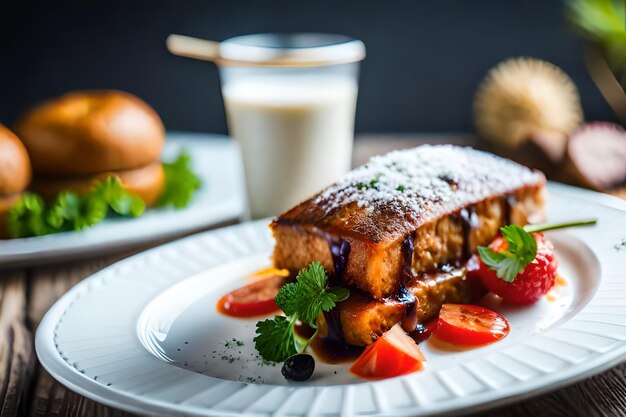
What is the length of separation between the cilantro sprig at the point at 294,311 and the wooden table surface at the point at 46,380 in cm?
48

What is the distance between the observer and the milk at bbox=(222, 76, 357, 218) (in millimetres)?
3998

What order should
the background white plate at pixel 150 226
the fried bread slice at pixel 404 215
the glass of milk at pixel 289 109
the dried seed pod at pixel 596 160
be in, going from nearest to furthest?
the fried bread slice at pixel 404 215
the background white plate at pixel 150 226
the glass of milk at pixel 289 109
the dried seed pod at pixel 596 160

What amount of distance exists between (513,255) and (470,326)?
15.1 inches

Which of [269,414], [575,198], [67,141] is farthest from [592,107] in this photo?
[269,414]

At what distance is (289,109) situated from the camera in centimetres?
399

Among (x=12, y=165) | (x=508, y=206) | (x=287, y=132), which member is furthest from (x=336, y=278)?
(x=12, y=165)

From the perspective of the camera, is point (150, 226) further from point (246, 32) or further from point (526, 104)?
point (246, 32)

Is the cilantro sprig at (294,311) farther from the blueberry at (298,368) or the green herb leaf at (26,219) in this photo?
the green herb leaf at (26,219)

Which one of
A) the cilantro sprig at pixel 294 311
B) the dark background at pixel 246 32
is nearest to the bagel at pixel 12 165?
the cilantro sprig at pixel 294 311

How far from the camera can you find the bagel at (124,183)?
399 cm

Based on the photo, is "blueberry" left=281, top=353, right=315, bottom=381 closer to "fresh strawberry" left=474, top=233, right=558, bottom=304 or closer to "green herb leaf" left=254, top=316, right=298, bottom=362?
"green herb leaf" left=254, top=316, right=298, bottom=362

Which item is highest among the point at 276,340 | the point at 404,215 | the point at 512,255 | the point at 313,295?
the point at 404,215

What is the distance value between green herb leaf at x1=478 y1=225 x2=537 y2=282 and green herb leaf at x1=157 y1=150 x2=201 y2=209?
6.54ft

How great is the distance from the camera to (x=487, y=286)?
2.69 meters
